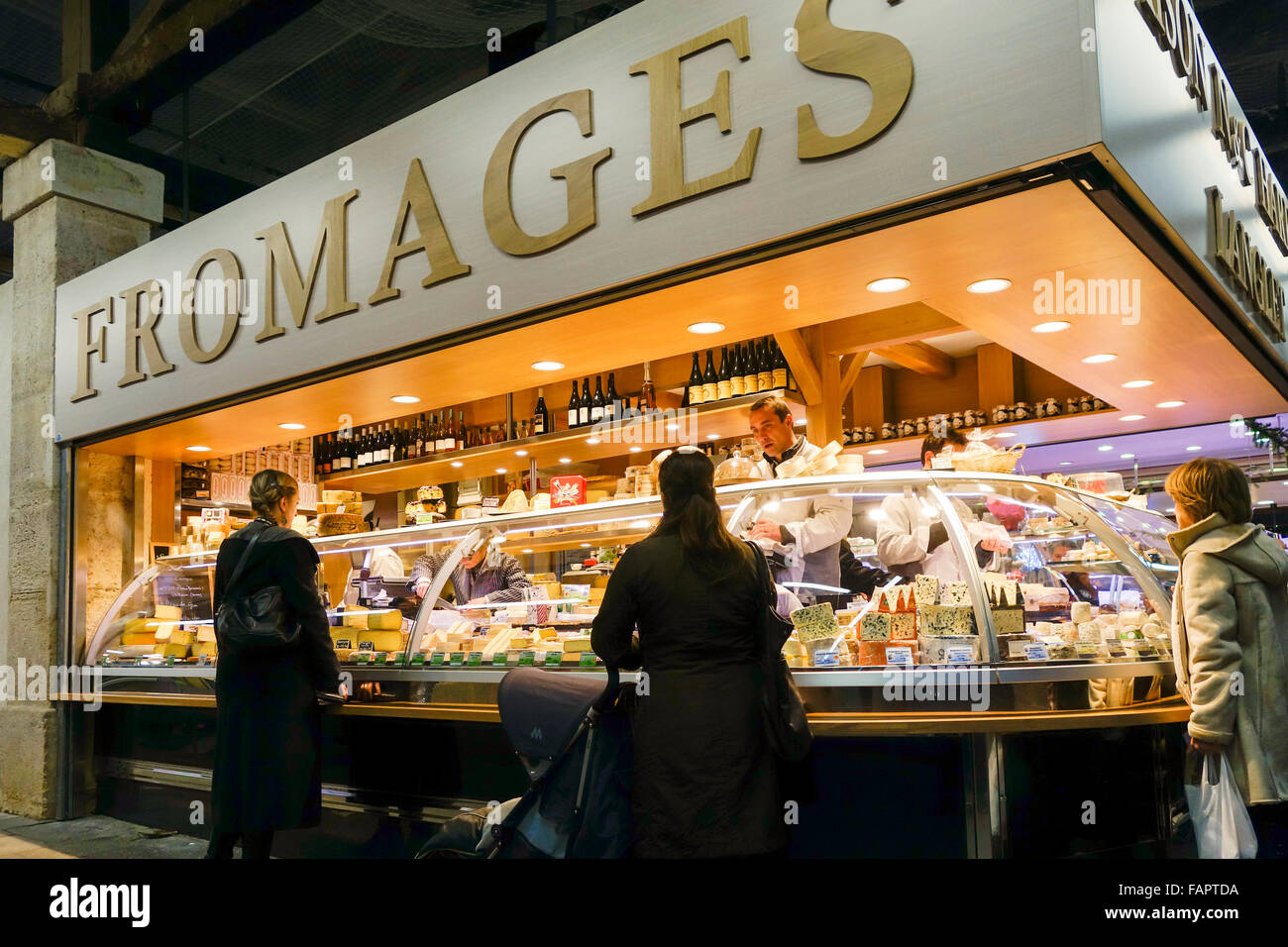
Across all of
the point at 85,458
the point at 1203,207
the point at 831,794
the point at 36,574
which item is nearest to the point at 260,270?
the point at 85,458

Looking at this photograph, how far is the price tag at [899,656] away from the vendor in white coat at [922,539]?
0.50 m

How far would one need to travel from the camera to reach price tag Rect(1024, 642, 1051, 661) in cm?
303

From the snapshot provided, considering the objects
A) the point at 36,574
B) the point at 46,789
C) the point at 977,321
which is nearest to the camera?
the point at 977,321

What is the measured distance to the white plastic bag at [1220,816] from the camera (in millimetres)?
2910

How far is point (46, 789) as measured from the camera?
234 inches

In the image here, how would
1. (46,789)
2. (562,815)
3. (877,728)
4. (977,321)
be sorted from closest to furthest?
(562,815), (877,728), (977,321), (46,789)

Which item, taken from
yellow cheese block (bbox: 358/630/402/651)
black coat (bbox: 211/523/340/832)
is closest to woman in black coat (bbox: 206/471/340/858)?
black coat (bbox: 211/523/340/832)

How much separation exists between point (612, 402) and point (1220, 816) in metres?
5.12

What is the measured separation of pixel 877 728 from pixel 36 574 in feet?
18.7

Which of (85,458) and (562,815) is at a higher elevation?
A: (85,458)

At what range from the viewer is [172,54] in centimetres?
612

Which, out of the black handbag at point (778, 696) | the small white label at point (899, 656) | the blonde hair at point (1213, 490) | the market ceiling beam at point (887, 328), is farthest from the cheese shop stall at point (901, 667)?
the market ceiling beam at point (887, 328)
